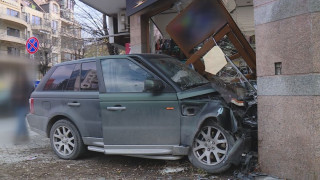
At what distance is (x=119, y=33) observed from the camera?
1214cm

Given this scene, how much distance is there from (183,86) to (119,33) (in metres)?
8.14

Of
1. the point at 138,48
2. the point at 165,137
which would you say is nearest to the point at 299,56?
the point at 165,137

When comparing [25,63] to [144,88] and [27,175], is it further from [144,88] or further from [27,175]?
[144,88]

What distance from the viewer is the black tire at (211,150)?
163 inches

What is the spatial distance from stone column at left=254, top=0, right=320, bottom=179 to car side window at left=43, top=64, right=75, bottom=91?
343cm

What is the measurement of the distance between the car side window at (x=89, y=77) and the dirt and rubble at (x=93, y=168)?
1.30 m

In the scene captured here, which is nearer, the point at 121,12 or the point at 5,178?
the point at 5,178

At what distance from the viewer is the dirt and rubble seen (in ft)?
→ 14.5

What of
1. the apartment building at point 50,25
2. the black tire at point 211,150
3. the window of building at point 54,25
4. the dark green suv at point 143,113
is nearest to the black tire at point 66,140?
the dark green suv at point 143,113

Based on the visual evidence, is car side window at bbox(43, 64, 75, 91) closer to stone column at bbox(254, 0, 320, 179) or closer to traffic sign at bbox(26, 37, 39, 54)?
traffic sign at bbox(26, 37, 39, 54)

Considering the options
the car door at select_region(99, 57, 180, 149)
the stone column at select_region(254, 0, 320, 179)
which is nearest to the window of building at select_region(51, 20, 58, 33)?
the car door at select_region(99, 57, 180, 149)

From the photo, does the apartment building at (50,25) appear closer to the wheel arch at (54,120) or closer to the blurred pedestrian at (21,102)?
the blurred pedestrian at (21,102)

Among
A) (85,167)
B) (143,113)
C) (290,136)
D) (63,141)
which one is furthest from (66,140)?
(290,136)

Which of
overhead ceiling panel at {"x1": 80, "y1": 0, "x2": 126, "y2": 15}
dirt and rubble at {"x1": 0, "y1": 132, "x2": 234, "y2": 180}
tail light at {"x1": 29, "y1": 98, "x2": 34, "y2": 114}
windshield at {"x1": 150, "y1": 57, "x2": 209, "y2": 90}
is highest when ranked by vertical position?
overhead ceiling panel at {"x1": 80, "y1": 0, "x2": 126, "y2": 15}
